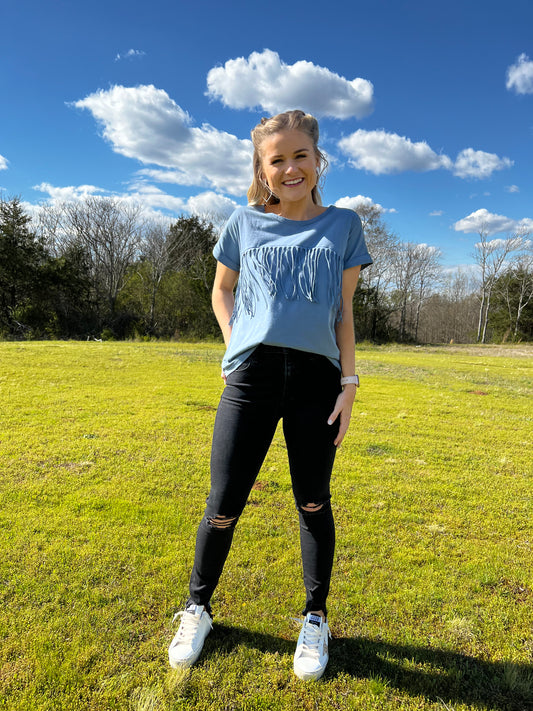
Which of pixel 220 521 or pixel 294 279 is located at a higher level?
pixel 294 279

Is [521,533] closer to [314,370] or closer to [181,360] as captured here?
[314,370]

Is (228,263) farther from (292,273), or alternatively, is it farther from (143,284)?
(143,284)

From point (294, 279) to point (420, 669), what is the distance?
1.92m

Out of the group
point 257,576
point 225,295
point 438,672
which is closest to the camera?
point 438,672

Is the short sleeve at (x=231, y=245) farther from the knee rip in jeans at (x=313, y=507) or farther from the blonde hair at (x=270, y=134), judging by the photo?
the knee rip in jeans at (x=313, y=507)

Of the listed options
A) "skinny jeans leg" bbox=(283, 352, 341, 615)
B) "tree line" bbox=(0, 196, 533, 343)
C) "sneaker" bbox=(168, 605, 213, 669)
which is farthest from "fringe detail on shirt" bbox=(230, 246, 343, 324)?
A: "tree line" bbox=(0, 196, 533, 343)

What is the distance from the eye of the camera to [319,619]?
2.02 meters

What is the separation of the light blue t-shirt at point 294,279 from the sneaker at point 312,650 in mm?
1237

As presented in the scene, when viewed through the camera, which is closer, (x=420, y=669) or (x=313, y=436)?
(x=313, y=436)

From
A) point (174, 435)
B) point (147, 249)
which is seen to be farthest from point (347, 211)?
point (147, 249)

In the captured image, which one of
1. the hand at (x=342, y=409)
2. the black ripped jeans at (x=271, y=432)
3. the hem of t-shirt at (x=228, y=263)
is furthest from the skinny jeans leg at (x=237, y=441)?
the hem of t-shirt at (x=228, y=263)

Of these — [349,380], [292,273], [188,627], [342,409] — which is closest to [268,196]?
[292,273]

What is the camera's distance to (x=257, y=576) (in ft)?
8.66

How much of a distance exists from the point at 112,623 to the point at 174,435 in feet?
11.5
